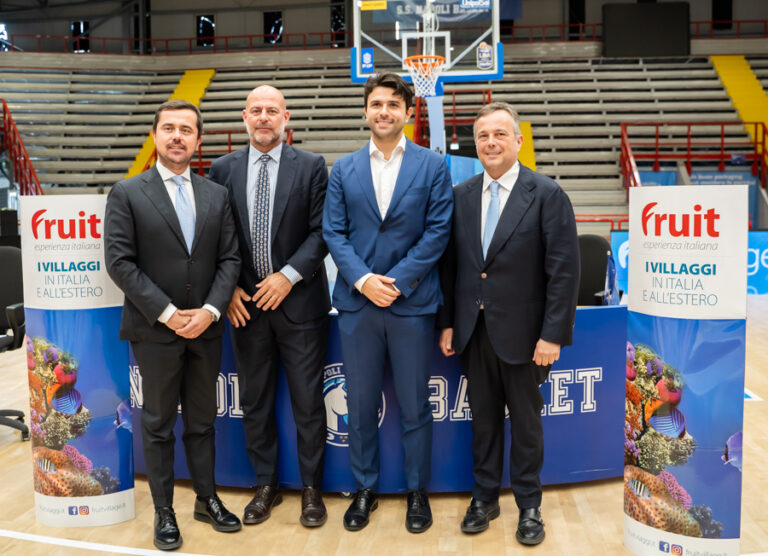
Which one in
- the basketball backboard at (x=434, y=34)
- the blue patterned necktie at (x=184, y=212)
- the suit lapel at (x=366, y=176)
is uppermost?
the basketball backboard at (x=434, y=34)

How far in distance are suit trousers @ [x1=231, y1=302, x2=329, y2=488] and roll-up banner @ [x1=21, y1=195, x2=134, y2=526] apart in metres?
0.51

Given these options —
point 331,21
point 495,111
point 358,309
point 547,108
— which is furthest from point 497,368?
point 331,21

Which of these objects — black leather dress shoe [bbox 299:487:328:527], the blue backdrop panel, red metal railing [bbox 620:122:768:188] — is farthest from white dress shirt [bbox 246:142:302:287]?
red metal railing [bbox 620:122:768:188]

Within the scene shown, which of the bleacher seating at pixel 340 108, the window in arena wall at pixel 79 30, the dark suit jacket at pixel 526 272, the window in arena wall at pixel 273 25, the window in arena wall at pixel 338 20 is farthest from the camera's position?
the window in arena wall at pixel 79 30

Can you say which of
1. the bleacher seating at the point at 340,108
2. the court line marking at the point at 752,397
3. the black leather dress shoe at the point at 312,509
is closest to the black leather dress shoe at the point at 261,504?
the black leather dress shoe at the point at 312,509

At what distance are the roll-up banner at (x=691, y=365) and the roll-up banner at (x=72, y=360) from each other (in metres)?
1.97

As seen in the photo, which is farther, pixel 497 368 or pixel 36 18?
pixel 36 18

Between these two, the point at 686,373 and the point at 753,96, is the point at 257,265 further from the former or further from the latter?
the point at 753,96

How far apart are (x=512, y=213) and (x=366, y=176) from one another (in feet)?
1.84

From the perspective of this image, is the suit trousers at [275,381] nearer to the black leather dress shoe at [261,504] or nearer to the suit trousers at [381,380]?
the black leather dress shoe at [261,504]

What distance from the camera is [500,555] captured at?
2408mm

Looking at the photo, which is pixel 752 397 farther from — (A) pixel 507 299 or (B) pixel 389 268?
(B) pixel 389 268

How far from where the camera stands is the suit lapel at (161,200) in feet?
8.11

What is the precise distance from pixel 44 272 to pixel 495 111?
179 centimetres
